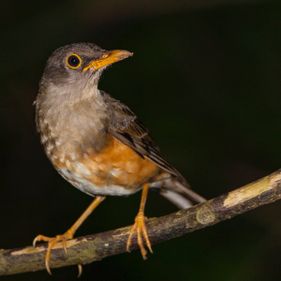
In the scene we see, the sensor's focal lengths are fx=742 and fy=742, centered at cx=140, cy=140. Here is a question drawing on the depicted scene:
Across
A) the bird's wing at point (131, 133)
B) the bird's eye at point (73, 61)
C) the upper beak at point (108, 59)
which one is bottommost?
the bird's wing at point (131, 133)

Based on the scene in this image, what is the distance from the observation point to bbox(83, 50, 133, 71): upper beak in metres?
6.58

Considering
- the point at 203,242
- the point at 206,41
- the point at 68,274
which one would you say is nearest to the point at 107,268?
A: the point at 68,274

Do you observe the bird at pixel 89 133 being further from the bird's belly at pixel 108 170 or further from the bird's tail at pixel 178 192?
the bird's tail at pixel 178 192

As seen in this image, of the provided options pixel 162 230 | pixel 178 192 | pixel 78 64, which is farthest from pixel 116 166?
pixel 178 192

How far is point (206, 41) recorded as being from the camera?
33.7 ft

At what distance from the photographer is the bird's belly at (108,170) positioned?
655 centimetres

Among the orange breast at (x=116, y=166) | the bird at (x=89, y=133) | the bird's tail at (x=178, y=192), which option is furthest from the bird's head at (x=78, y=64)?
the bird's tail at (x=178, y=192)

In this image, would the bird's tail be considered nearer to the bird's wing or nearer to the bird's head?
the bird's wing

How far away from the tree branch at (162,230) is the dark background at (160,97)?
2067mm

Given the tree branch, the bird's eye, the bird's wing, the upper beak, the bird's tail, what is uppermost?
the bird's eye

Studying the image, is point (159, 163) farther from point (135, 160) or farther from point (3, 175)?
point (3, 175)

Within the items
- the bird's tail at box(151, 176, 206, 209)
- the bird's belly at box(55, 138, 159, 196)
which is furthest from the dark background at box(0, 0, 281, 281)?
the bird's belly at box(55, 138, 159, 196)

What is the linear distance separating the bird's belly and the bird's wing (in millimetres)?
82

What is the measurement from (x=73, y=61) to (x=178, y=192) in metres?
1.82
